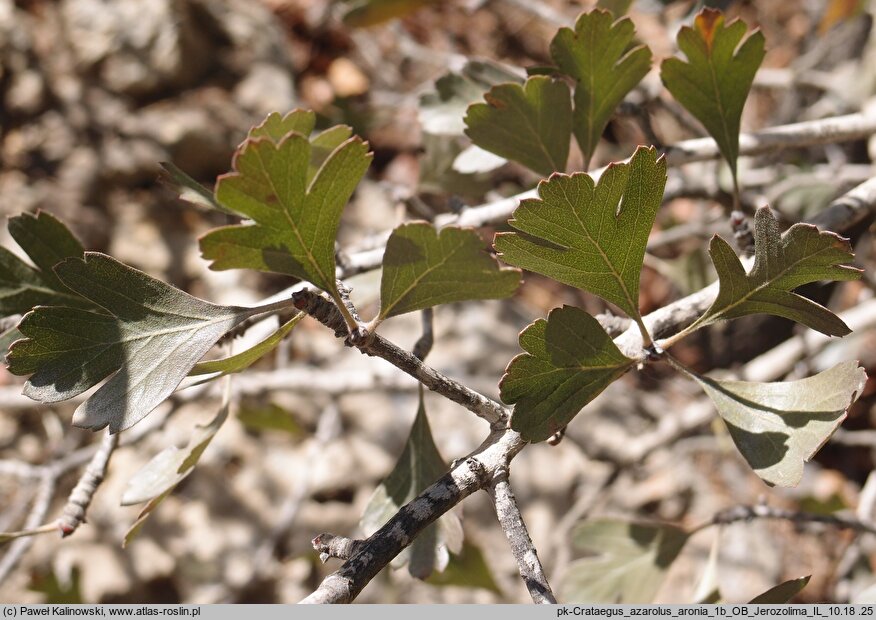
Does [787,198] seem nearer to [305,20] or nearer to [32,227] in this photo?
[32,227]

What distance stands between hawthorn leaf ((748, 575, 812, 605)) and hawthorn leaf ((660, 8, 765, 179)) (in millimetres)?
495

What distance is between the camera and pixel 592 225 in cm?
66

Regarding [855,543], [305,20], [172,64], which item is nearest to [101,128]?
[172,64]

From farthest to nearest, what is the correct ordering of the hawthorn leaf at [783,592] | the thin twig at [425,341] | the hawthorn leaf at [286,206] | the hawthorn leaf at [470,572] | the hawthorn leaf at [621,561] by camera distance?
the hawthorn leaf at [470,572] → the hawthorn leaf at [621,561] → the thin twig at [425,341] → the hawthorn leaf at [783,592] → the hawthorn leaf at [286,206]

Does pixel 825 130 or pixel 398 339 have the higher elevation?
pixel 825 130

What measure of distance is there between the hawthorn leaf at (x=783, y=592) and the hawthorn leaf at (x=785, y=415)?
6.2 inches

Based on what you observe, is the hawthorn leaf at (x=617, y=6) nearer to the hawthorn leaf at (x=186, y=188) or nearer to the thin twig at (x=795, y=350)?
the hawthorn leaf at (x=186, y=188)

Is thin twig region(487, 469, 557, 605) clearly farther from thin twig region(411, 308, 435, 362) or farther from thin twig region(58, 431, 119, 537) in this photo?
thin twig region(58, 431, 119, 537)

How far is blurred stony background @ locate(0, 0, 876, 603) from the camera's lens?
152 centimetres

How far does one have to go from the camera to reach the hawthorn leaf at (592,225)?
2.10 feet

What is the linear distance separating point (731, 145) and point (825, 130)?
0.22m

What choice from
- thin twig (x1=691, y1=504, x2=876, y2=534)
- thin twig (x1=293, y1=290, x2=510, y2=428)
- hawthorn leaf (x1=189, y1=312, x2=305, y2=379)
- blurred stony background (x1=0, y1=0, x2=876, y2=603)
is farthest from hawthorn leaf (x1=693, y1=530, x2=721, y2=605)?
hawthorn leaf (x1=189, y1=312, x2=305, y2=379)

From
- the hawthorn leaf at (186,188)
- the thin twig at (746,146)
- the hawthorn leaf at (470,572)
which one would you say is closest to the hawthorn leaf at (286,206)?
the hawthorn leaf at (186,188)

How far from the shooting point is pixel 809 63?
1.79 m
